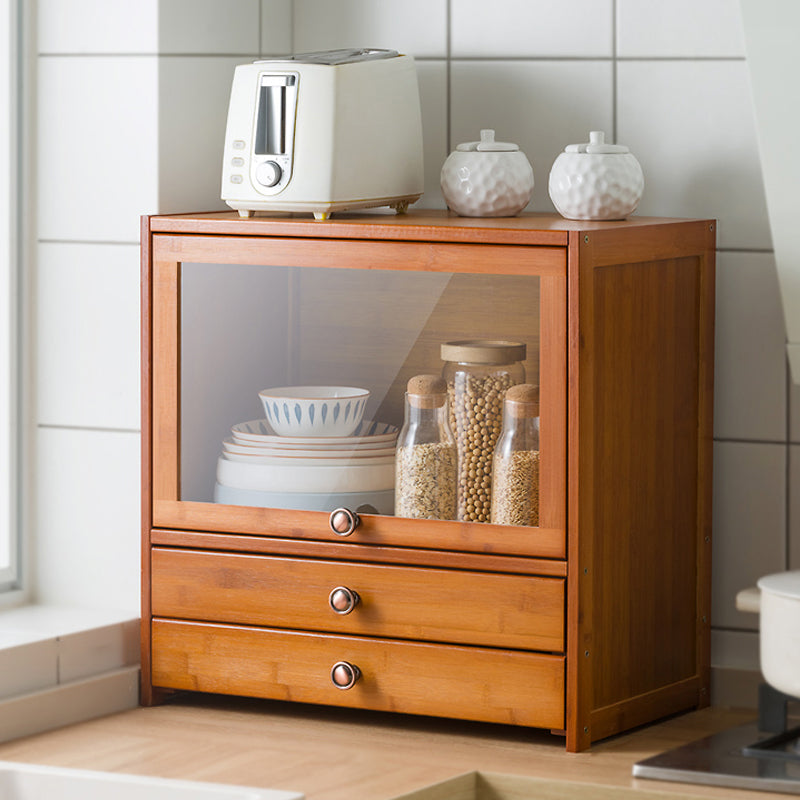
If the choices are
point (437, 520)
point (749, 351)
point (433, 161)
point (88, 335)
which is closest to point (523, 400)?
point (437, 520)

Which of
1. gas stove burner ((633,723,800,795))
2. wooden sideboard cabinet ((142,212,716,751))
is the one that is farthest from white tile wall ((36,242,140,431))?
gas stove burner ((633,723,800,795))

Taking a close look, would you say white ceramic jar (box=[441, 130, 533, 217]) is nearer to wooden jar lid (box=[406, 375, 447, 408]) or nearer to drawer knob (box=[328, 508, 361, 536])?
wooden jar lid (box=[406, 375, 447, 408])

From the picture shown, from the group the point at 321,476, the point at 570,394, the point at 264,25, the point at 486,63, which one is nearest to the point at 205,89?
the point at 264,25

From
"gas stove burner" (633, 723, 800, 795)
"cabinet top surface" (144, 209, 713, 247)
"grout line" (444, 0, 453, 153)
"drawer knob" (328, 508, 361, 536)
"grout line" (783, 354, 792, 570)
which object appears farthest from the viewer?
"grout line" (444, 0, 453, 153)

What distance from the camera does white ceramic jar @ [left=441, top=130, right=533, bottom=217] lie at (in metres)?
1.87

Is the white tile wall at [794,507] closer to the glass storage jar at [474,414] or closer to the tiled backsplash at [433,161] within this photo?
the tiled backsplash at [433,161]

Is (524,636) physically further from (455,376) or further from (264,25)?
(264,25)

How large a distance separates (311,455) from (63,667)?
1.28 feet

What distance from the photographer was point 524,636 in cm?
173

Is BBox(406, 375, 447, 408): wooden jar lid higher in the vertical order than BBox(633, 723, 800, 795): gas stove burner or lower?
higher

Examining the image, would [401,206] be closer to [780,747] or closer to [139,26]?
[139,26]

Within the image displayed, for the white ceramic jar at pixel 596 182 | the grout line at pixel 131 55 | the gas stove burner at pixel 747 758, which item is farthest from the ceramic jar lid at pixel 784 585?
the grout line at pixel 131 55

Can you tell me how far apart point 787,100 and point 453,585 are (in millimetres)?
630

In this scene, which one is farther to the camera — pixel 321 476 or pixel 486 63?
pixel 486 63
